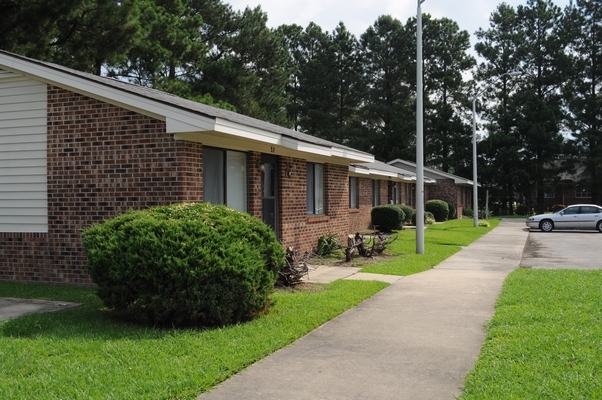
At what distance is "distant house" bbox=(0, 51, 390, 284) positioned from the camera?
31.7 feet

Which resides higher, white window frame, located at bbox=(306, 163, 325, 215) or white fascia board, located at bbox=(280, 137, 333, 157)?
white fascia board, located at bbox=(280, 137, 333, 157)

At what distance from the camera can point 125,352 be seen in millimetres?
5758

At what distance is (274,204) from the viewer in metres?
13.1

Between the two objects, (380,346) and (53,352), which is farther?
(380,346)

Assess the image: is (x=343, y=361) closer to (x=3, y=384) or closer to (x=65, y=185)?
(x=3, y=384)

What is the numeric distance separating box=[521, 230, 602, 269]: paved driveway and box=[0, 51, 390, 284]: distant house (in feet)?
24.7

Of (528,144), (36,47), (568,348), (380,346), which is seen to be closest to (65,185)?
(380,346)

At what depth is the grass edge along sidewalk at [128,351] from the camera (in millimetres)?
4785

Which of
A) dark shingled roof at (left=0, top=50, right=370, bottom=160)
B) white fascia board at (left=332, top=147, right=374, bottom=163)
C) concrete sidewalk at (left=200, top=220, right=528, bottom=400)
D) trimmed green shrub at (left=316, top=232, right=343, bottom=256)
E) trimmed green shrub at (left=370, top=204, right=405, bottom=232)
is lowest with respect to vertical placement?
concrete sidewalk at (left=200, top=220, right=528, bottom=400)

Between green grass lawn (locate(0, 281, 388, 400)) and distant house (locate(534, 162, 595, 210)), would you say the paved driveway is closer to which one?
green grass lawn (locate(0, 281, 388, 400))

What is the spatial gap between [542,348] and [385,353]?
160cm

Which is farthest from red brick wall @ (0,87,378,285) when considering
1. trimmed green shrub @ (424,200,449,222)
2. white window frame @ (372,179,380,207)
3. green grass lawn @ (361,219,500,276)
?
trimmed green shrub @ (424,200,449,222)

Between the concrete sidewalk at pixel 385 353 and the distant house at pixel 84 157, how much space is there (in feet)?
12.4

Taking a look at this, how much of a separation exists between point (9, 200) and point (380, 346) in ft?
25.8
